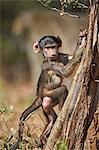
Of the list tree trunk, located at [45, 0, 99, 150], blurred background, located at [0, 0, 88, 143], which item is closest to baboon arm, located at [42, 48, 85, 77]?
tree trunk, located at [45, 0, 99, 150]

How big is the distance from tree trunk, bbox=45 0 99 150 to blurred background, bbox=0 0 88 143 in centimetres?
986

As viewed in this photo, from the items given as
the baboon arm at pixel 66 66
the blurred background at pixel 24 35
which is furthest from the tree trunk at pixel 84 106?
the blurred background at pixel 24 35

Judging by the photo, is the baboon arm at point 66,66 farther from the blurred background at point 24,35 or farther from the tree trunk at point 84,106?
the blurred background at point 24,35

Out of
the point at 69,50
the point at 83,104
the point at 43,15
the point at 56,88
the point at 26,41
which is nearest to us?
the point at 83,104

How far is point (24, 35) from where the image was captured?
66.4 ft

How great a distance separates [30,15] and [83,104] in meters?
13.3

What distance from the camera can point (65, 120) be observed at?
240 inches

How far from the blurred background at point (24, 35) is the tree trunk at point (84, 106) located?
9.86m

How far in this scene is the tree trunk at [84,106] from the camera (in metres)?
5.91

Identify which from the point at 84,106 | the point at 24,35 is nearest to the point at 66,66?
the point at 84,106

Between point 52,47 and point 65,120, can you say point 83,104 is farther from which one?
point 52,47

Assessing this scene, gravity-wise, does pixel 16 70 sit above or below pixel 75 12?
below

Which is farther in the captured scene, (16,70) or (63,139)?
(16,70)

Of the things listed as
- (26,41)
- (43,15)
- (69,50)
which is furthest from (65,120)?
(26,41)
